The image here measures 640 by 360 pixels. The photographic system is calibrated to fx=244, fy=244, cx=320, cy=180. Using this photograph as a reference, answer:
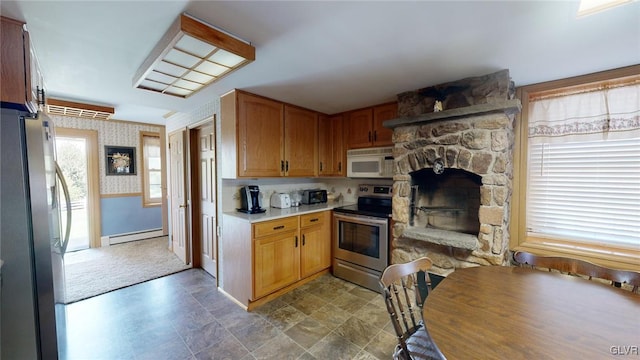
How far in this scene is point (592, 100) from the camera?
6.70 feet

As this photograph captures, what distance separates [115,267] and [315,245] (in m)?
2.87

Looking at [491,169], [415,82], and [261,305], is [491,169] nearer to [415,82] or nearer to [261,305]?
[415,82]

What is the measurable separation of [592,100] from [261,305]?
11.6 feet

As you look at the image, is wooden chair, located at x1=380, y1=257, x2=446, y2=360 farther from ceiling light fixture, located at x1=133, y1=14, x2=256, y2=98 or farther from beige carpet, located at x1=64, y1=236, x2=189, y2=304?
beige carpet, located at x1=64, y1=236, x2=189, y2=304

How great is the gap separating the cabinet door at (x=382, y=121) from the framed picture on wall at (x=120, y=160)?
455cm

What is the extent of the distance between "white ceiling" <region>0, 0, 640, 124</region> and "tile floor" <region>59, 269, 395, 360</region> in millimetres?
2031

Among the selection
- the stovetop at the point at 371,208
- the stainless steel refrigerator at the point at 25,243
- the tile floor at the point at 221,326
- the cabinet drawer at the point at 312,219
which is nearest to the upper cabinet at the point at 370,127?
the stovetop at the point at 371,208

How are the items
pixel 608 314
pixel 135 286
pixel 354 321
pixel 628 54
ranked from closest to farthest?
1. pixel 608 314
2. pixel 628 54
3. pixel 354 321
4. pixel 135 286

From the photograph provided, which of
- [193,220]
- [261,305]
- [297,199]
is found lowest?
[261,305]

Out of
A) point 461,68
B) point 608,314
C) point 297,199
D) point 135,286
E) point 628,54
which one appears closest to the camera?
point 608,314

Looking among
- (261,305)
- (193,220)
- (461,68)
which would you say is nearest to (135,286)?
(193,220)

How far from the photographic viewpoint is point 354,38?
1.57 meters

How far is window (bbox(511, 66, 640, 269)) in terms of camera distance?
6.25 ft

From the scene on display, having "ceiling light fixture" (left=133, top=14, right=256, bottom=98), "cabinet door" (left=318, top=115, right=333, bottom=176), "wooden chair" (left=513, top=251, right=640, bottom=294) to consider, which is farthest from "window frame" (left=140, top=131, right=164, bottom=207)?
"wooden chair" (left=513, top=251, right=640, bottom=294)
